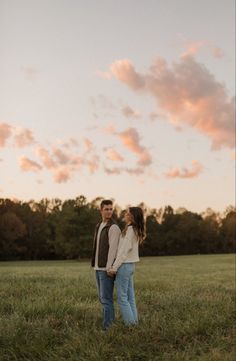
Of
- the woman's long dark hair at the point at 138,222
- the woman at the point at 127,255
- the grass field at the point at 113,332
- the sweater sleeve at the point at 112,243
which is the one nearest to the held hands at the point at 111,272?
the woman at the point at 127,255

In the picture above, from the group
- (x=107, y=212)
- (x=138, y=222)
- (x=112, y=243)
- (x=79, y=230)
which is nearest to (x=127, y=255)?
(x=112, y=243)

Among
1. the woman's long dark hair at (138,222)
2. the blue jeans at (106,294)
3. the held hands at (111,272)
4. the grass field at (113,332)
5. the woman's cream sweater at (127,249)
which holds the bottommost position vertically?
the grass field at (113,332)

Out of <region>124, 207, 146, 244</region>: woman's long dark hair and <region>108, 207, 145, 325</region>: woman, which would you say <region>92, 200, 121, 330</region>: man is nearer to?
<region>108, 207, 145, 325</region>: woman

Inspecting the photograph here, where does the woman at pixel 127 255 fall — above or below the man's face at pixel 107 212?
below

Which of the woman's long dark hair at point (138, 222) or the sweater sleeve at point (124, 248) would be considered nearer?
the sweater sleeve at point (124, 248)

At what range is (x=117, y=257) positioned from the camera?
→ 864cm

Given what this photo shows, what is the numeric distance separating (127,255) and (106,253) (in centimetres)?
38

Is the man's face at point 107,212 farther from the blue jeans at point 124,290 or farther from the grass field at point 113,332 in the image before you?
the grass field at point 113,332

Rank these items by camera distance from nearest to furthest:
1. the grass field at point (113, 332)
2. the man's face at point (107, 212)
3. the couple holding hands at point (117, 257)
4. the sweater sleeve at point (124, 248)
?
the grass field at point (113, 332)
the sweater sleeve at point (124, 248)
the couple holding hands at point (117, 257)
the man's face at point (107, 212)

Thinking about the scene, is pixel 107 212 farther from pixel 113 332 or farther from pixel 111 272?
pixel 113 332

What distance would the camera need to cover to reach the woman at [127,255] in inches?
342

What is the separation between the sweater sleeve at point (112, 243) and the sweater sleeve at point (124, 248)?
0.10m

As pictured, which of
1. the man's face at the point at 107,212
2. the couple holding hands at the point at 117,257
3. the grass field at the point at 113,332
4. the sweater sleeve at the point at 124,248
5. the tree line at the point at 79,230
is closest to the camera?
the grass field at the point at 113,332

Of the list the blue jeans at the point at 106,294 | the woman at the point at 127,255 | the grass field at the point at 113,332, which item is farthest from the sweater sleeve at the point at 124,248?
the grass field at the point at 113,332
